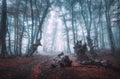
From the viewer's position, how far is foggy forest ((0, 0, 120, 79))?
12.2 meters

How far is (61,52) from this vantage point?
23750 millimetres

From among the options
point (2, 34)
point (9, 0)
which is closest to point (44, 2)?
point (9, 0)

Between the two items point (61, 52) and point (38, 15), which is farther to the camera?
point (38, 15)

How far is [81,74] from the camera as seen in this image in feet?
37.7

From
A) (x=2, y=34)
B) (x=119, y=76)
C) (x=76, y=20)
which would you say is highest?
(x=76, y=20)

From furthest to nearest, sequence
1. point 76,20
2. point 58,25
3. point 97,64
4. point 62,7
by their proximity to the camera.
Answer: point 58,25
point 76,20
point 62,7
point 97,64

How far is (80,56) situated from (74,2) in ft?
54.5

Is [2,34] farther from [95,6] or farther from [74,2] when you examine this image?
[95,6]

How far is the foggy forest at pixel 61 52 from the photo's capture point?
39.9ft

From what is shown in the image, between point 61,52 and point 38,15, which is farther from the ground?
point 38,15

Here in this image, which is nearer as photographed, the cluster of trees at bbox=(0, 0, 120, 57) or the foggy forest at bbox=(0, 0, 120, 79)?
the foggy forest at bbox=(0, 0, 120, 79)

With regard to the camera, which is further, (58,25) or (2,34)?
(58,25)

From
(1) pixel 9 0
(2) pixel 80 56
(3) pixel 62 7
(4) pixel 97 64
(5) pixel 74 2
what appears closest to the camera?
(4) pixel 97 64

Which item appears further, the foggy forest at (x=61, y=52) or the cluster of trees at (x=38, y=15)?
the cluster of trees at (x=38, y=15)
